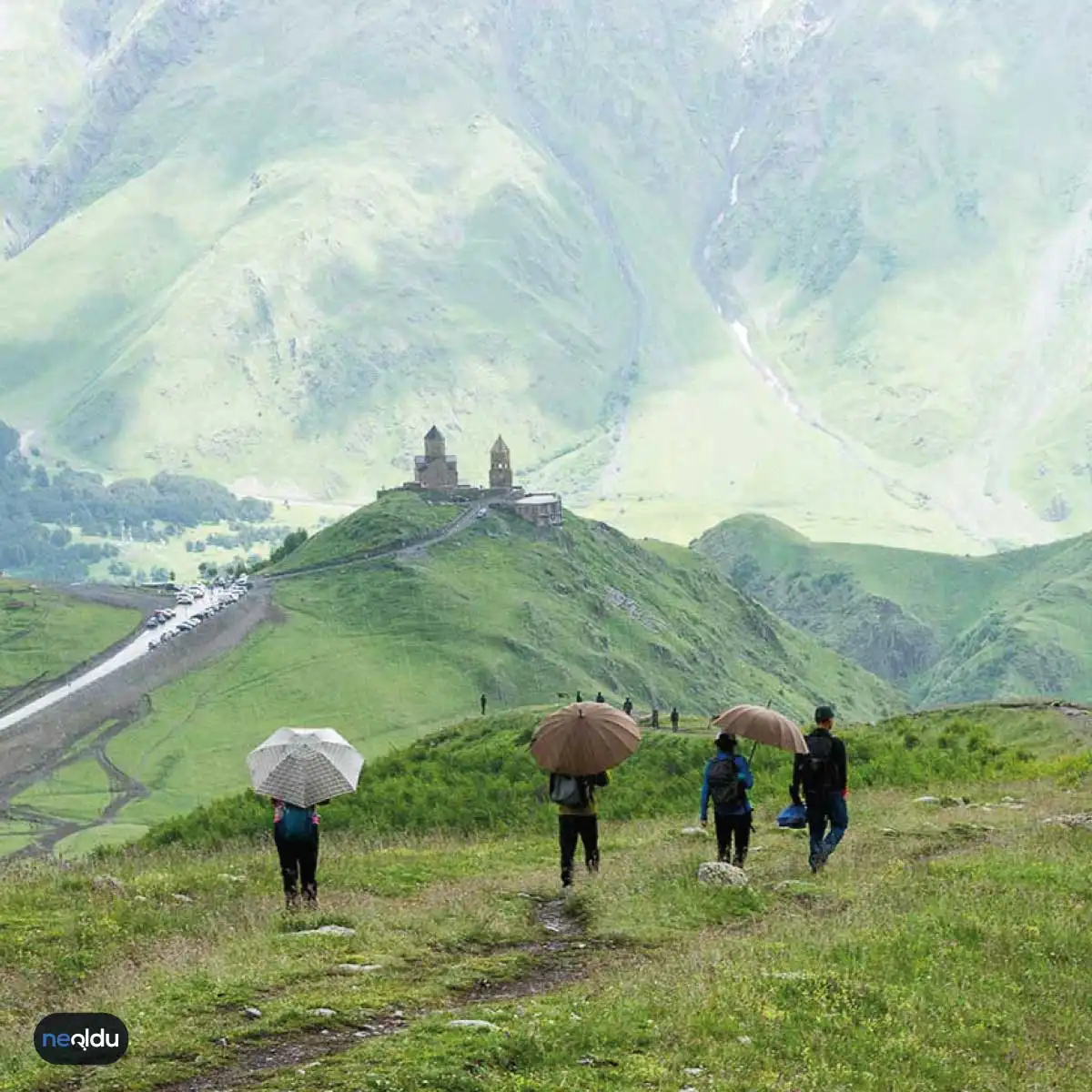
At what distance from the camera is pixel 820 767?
27.0m

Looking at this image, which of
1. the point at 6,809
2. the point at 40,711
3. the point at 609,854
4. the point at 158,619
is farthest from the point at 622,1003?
the point at 158,619

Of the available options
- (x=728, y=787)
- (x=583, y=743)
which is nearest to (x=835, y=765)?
(x=728, y=787)

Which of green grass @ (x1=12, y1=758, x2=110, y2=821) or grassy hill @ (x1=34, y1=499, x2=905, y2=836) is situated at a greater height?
grassy hill @ (x1=34, y1=499, x2=905, y2=836)

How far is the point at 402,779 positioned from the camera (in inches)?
2243

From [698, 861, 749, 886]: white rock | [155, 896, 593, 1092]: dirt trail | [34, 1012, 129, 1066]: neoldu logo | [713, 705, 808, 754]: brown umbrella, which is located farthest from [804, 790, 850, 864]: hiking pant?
[34, 1012, 129, 1066]: neoldu logo

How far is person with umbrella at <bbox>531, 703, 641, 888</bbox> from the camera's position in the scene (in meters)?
26.1

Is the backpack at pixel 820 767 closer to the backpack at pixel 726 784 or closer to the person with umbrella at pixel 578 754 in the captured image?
the backpack at pixel 726 784

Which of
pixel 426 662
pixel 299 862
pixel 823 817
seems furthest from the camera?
pixel 426 662

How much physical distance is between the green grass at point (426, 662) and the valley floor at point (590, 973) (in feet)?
285

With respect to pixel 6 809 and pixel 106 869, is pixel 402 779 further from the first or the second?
pixel 6 809

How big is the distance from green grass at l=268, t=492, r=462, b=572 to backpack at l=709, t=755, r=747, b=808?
6041 inches

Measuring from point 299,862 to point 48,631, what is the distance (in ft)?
476

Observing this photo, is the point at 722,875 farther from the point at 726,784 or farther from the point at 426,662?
the point at 426,662

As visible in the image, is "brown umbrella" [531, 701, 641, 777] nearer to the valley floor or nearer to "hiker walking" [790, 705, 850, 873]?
the valley floor
